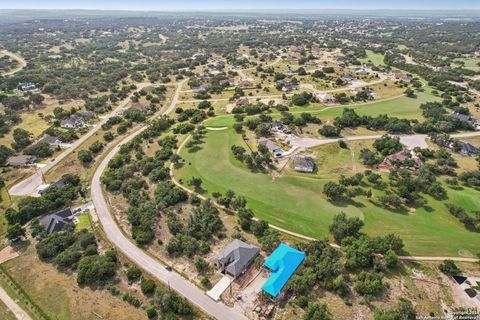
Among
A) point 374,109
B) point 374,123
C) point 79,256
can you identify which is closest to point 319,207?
point 79,256

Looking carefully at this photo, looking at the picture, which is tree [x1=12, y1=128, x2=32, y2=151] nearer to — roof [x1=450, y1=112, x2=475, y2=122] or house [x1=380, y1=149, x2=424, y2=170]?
house [x1=380, y1=149, x2=424, y2=170]

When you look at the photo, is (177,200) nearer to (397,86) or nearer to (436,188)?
(436,188)

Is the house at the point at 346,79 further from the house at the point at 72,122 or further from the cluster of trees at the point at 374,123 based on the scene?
the house at the point at 72,122

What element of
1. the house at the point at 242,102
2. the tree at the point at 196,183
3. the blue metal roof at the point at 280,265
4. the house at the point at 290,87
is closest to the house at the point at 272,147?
the tree at the point at 196,183

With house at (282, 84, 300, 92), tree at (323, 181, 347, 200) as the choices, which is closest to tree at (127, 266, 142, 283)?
tree at (323, 181, 347, 200)

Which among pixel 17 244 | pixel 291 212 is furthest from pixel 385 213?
pixel 17 244

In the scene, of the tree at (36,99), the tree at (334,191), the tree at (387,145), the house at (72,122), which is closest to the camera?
the tree at (334,191)

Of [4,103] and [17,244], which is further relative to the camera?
[4,103]
